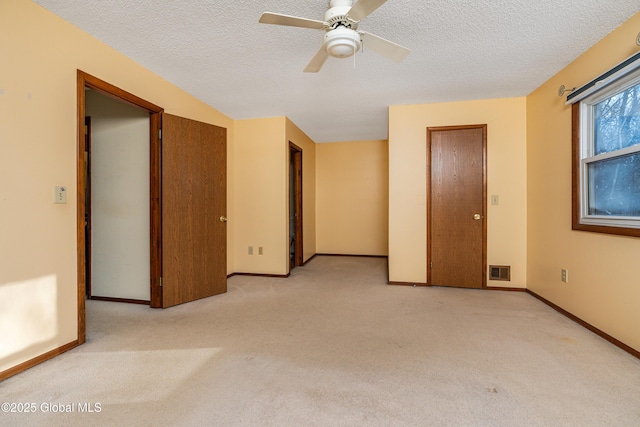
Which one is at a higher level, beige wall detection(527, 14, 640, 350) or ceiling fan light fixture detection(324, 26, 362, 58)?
ceiling fan light fixture detection(324, 26, 362, 58)

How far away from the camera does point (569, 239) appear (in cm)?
267

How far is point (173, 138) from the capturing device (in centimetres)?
301

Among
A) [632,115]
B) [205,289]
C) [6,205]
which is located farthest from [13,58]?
[632,115]

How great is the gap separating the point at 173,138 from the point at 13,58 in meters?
1.31

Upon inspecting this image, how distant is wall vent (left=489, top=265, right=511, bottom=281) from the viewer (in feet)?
11.6

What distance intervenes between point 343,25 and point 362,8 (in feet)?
0.74

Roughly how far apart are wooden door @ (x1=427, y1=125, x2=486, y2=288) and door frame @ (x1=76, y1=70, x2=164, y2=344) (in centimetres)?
315

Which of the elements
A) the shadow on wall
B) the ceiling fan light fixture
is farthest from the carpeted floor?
the ceiling fan light fixture

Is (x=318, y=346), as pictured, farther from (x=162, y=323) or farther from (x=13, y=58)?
(x=13, y=58)

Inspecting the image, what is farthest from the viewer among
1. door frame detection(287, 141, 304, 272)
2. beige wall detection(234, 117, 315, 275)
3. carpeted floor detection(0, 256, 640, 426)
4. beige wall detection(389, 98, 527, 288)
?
door frame detection(287, 141, 304, 272)

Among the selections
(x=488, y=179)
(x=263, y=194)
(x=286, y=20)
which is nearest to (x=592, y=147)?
(x=488, y=179)

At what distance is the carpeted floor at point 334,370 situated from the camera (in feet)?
4.65

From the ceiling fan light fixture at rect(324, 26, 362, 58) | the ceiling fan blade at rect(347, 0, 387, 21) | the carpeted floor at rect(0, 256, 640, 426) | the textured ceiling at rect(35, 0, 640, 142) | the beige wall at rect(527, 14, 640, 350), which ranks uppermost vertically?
the textured ceiling at rect(35, 0, 640, 142)

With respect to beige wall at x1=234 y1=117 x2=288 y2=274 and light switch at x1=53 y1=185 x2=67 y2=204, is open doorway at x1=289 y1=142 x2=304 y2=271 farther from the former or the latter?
light switch at x1=53 y1=185 x2=67 y2=204
